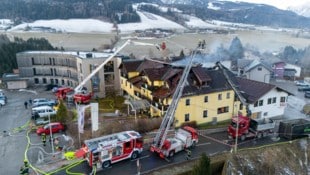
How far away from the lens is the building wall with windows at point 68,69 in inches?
1773

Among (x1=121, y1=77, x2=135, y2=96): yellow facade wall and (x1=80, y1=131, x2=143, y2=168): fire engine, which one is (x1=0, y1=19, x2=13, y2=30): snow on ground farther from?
(x1=80, y1=131, x2=143, y2=168): fire engine

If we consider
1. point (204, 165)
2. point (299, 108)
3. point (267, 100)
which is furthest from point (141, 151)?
point (299, 108)

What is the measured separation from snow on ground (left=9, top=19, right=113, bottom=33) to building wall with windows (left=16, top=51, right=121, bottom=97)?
95.7 metres

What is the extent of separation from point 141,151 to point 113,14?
6508 inches

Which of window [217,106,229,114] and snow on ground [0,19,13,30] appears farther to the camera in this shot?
snow on ground [0,19,13,30]

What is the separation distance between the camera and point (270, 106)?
3769cm

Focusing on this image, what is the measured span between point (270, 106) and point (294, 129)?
7979mm

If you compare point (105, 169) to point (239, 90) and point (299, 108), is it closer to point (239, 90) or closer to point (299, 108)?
point (239, 90)

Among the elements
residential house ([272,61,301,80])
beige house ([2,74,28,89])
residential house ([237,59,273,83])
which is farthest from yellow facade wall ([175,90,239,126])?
beige house ([2,74,28,89])

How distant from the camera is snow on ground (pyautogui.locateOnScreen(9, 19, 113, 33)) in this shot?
147 meters

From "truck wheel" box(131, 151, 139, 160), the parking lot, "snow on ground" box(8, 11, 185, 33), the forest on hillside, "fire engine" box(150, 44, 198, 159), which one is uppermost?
the forest on hillside

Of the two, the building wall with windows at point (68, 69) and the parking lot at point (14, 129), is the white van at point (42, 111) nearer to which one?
the parking lot at point (14, 129)

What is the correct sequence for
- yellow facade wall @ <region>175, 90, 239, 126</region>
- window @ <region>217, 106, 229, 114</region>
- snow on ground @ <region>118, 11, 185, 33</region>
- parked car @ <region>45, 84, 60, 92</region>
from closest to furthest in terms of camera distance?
yellow facade wall @ <region>175, 90, 239, 126</region>, window @ <region>217, 106, 229, 114</region>, parked car @ <region>45, 84, 60, 92</region>, snow on ground @ <region>118, 11, 185, 33</region>

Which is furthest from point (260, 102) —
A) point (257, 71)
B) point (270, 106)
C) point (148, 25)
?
point (148, 25)
